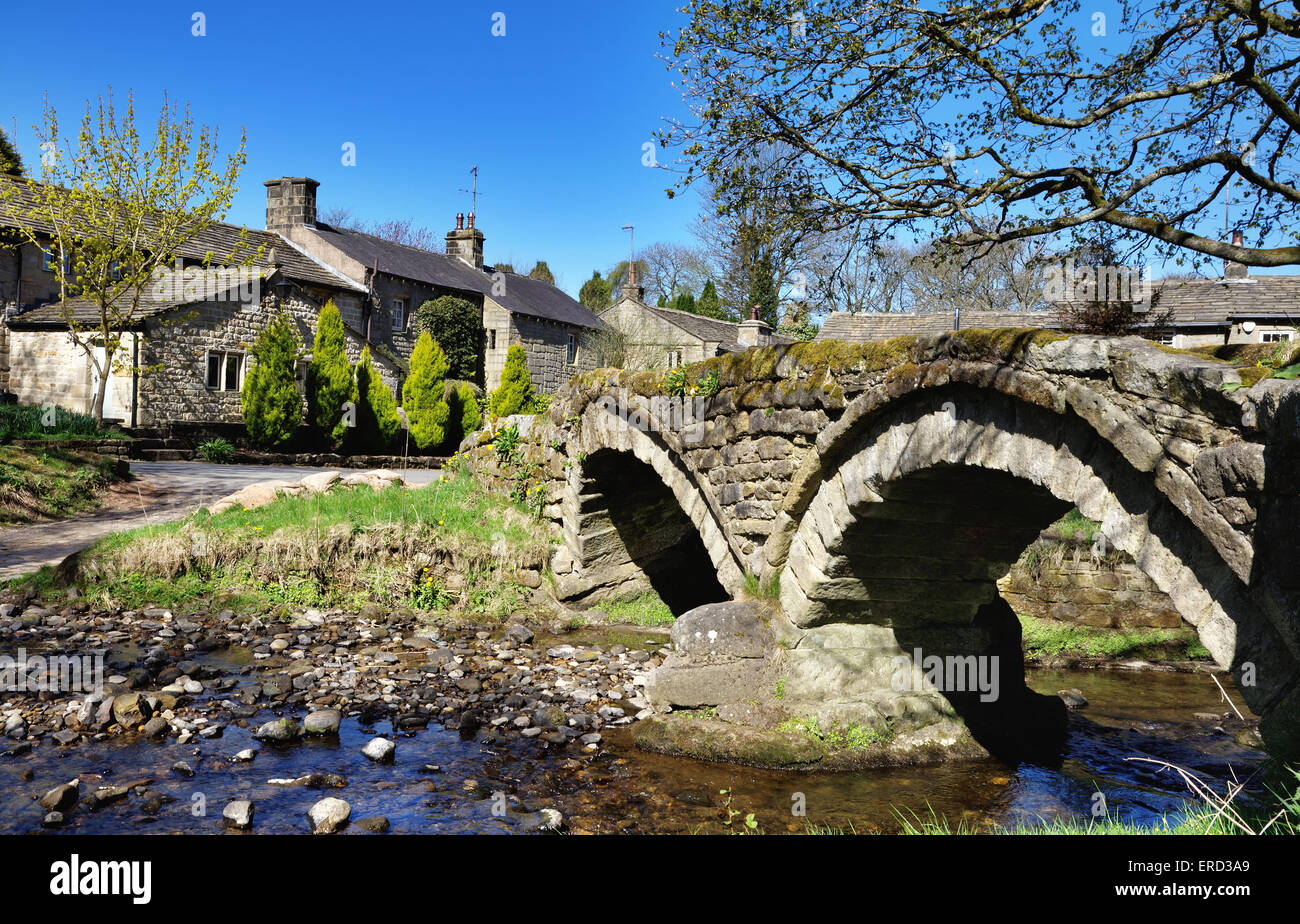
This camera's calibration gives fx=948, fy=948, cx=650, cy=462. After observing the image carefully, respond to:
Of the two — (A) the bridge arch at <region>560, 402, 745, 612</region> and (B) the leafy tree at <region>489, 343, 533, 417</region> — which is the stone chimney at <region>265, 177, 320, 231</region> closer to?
(B) the leafy tree at <region>489, 343, 533, 417</region>

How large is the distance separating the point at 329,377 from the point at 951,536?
1866 cm

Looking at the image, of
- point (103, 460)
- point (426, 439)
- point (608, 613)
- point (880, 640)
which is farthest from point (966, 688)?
point (426, 439)

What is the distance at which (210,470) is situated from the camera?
1673cm

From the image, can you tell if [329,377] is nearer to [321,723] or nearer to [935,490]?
[321,723]

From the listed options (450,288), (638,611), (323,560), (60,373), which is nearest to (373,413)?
(60,373)

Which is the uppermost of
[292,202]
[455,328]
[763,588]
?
[292,202]

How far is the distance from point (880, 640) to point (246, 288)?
62.5 feet

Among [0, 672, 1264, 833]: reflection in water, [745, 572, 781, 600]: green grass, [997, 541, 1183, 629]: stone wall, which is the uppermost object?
[745, 572, 781, 600]: green grass

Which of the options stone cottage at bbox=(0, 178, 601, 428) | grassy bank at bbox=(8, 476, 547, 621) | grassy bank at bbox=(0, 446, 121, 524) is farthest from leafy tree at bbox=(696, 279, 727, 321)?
grassy bank at bbox=(8, 476, 547, 621)

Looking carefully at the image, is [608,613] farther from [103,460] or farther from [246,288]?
[246,288]

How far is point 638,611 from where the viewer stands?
11578mm

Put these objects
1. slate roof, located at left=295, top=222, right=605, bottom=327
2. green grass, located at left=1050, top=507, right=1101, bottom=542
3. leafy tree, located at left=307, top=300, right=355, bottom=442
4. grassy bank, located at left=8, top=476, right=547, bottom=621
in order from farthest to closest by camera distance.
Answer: slate roof, located at left=295, top=222, right=605, bottom=327
leafy tree, located at left=307, top=300, right=355, bottom=442
green grass, located at left=1050, top=507, right=1101, bottom=542
grassy bank, located at left=8, top=476, right=547, bottom=621

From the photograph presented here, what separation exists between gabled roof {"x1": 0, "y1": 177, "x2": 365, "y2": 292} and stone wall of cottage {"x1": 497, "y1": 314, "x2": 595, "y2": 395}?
19.7 ft

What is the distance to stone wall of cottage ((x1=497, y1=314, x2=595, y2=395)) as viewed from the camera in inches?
1201
